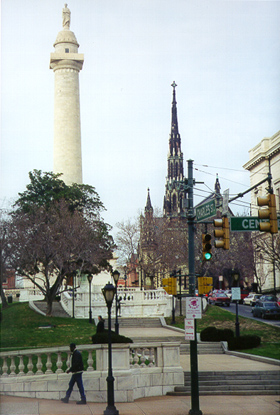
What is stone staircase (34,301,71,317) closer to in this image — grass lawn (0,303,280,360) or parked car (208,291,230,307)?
grass lawn (0,303,280,360)

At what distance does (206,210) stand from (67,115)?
185 ft

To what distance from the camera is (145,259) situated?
230 ft

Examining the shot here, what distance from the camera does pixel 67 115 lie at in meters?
74.5

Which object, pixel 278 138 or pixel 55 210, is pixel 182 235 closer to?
pixel 278 138

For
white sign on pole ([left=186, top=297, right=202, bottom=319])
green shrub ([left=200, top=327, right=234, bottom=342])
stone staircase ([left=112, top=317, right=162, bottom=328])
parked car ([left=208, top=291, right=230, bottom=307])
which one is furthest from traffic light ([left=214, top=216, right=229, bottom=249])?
parked car ([left=208, top=291, right=230, bottom=307])

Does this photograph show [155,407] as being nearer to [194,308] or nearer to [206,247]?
[194,308]

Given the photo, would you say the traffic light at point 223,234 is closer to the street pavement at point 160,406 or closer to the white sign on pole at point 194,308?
the white sign on pole at point 194,308

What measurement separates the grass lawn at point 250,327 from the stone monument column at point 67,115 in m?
31.0

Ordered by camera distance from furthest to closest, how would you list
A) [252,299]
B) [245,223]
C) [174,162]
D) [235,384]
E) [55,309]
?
1. [174,162]
2. [252,299]
3. [55,309]
4. [235,384]
5. [245,223]

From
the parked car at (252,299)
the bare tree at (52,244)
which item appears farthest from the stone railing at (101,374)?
the parked car at (252,299)

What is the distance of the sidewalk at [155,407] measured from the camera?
1914 cm

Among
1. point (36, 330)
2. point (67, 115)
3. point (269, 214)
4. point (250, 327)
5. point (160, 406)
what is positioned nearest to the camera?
point (269, 214)

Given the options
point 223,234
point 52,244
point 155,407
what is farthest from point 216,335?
point 52,244

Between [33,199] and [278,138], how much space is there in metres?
26.8
